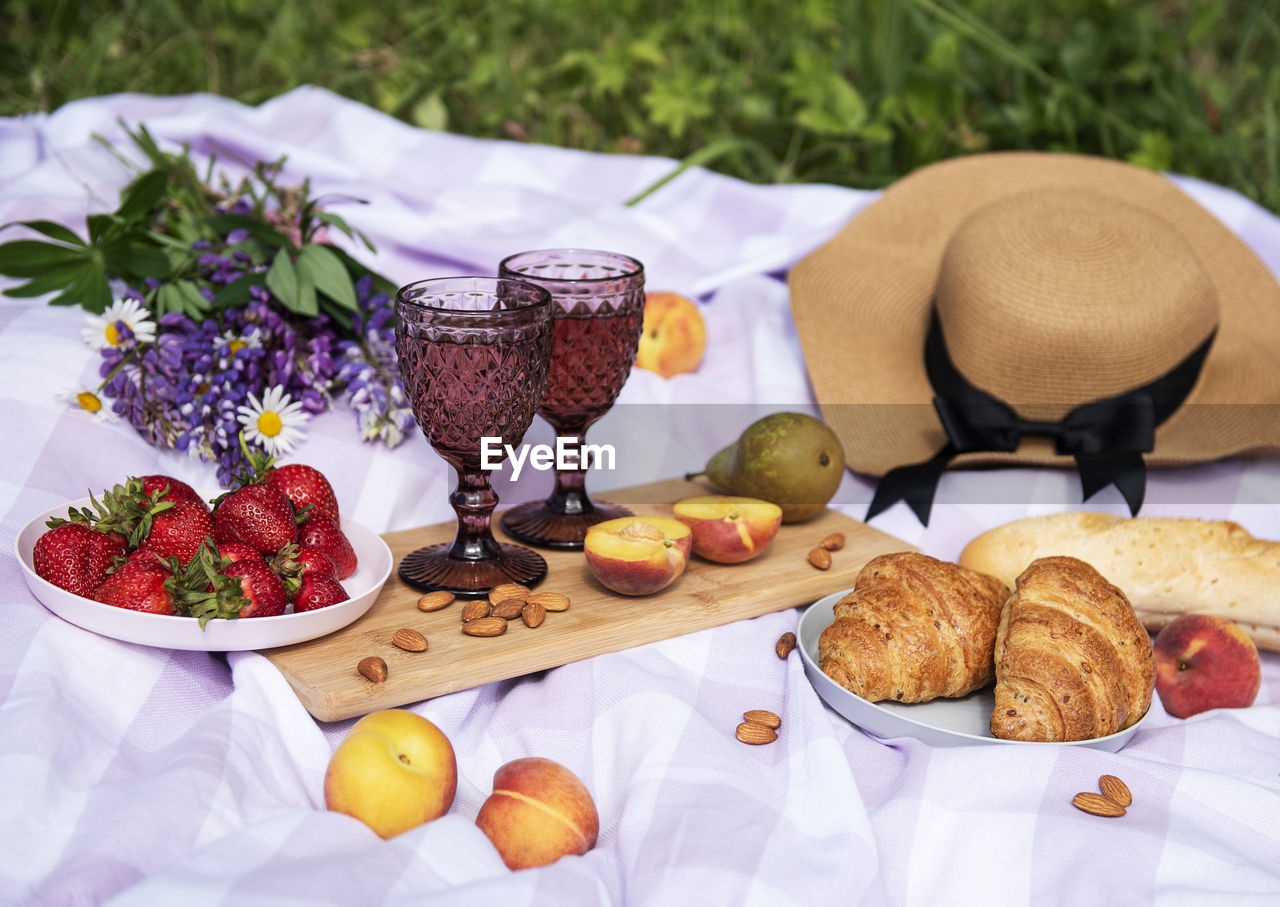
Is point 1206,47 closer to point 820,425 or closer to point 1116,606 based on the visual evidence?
point 820,425

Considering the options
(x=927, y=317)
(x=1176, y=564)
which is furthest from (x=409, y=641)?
(x=927, y=317)

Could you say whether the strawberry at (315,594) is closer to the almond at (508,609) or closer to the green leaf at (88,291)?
the almond at (508,609)

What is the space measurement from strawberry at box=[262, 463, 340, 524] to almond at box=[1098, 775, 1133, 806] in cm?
86

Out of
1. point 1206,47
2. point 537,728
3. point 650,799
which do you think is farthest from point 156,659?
point 1206,47

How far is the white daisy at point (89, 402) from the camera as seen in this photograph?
1.44 meters

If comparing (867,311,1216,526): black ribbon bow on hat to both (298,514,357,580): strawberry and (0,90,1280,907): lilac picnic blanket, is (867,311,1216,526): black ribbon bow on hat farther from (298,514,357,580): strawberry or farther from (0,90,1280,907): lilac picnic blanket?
(298,514,357,580): strawberry

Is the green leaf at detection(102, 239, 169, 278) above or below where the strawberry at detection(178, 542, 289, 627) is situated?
above

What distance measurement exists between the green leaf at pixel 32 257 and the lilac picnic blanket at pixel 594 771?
7 cm

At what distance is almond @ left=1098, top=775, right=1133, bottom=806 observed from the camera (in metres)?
1.05

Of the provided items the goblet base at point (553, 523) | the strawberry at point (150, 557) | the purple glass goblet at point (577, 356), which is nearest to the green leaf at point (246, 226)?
the purple glass goblet at point (577, 356)

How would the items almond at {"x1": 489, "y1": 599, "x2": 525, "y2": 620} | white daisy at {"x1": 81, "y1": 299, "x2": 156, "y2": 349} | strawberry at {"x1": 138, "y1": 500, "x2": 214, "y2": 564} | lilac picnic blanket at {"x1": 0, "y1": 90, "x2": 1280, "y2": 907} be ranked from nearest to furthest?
lilac picnic blanket at {"x1": 0, "y1": 90, "x2": 1280, "y2": 907}, strawberry at {"x1": 138, "y1": 500, "x2": 214, "y2": 564}, almond at {"x1": 489, "y1": 599, "x2": 525, "y2": 620}, white daisy at {"x1": 81, "y1": 299, "x2": 156, "y2": 349}

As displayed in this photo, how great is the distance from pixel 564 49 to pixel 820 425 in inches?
88.1

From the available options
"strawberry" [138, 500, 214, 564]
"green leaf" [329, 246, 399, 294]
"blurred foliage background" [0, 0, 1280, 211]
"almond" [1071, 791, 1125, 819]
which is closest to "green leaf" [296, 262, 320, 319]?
"green leaf" [329, 246, 399, 294]

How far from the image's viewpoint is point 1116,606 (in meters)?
1.17
